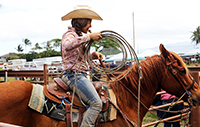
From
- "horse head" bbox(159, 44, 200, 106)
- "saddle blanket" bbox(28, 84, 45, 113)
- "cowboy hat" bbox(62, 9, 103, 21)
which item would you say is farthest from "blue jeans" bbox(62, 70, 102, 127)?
"horse head" bbox(159, 44, 200, 106)

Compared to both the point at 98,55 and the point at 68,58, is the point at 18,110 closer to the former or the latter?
the point at 68,58

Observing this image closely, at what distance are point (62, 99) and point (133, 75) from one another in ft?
3.93

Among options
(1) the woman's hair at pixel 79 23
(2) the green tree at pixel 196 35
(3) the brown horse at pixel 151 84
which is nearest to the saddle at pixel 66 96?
(3) the brown horse at pixel 151 84

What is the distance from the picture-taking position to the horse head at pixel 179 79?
2867mm

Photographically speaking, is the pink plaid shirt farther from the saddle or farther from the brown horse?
the brown horse

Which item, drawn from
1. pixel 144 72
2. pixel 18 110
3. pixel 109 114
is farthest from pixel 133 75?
pixel 18 110

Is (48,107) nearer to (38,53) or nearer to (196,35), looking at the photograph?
(38,53)

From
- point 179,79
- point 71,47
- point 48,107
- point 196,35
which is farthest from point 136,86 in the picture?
point 196,35

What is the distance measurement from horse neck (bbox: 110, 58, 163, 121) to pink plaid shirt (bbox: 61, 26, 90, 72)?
2.28 feet

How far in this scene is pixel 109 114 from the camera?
2.49 metres

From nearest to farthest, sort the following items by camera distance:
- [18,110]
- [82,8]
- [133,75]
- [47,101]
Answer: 1. [18,110]
2. [47,101]
3. [82,8]
4. [133,75]

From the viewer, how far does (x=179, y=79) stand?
2875 millimetres

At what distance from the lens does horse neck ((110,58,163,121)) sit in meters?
2.76

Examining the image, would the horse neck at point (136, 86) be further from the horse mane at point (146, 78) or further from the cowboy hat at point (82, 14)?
the cowboy hat at point (82, 14)
